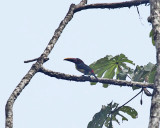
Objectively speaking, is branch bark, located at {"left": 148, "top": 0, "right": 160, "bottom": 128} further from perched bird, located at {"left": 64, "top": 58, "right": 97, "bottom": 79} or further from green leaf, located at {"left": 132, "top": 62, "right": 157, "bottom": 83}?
perched bird, located at {"left": 64, "top": 58, "right": 97, "bottom": 79}

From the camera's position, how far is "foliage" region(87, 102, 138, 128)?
24.7 ft

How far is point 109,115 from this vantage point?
785 centimetres

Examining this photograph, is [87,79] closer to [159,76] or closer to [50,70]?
[50,70]

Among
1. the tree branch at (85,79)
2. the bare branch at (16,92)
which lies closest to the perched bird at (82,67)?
the tree branch at (85,79)

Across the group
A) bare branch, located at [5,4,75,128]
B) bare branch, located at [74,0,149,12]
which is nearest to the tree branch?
bare branch, located at [5,4,75,128]

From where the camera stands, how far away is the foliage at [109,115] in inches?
297

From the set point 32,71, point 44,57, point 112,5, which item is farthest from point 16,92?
point 112,5

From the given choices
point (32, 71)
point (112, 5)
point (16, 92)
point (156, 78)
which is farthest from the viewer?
point (112, 5)

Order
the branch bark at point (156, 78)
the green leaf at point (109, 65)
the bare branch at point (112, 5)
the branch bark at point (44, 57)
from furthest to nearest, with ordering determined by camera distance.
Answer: the green leaf at point (109, 65) < the bare branch at point (112, 5) < the branch bark at point (44, 57) < the branch bark at point (156, 78)

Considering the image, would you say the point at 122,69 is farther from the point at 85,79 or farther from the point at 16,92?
the point at 16,92

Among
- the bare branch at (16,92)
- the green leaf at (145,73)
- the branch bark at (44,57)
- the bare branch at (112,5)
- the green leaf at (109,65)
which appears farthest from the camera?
the green leaf at (109,65)

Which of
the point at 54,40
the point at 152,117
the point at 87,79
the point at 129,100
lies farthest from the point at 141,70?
the point at 152,117

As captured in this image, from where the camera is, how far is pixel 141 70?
743 cm

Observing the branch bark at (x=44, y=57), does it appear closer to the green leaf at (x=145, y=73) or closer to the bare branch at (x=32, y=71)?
the bare branch at (x=32, y=71)
